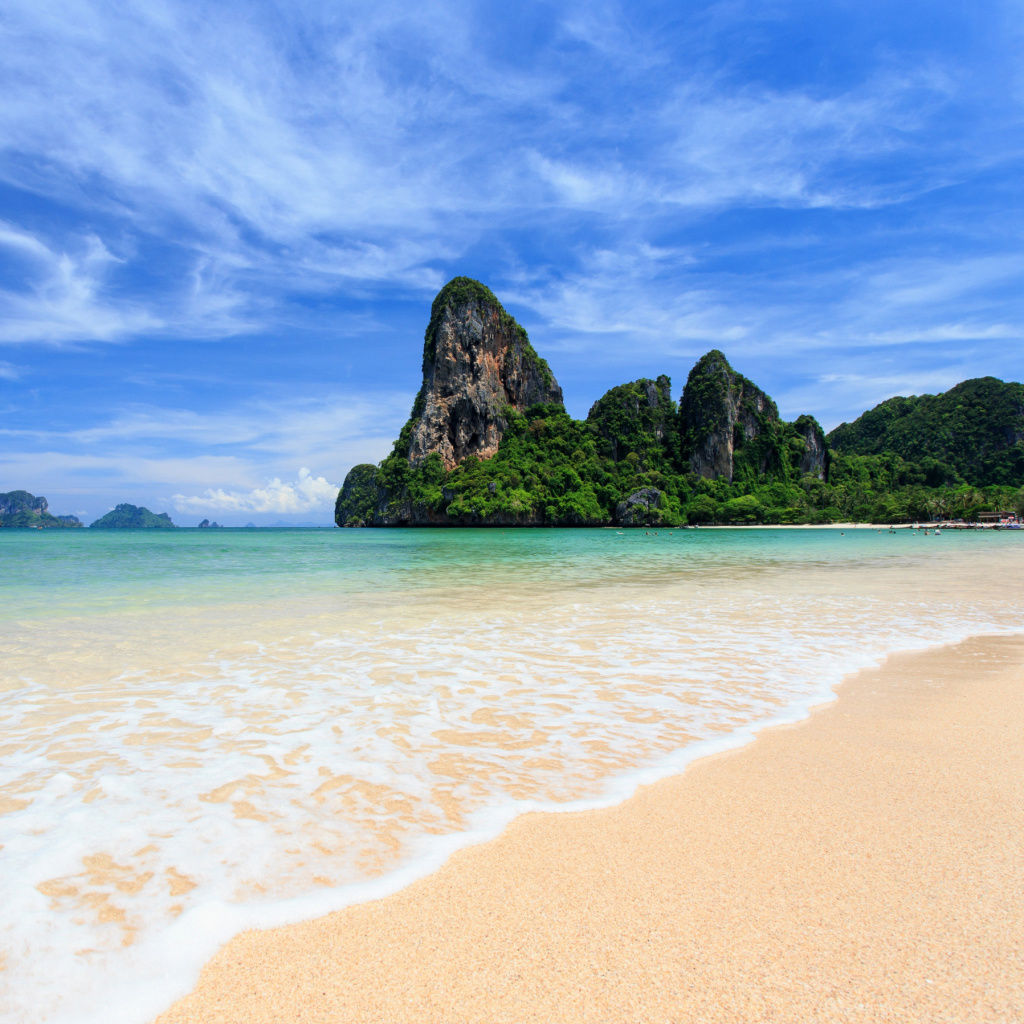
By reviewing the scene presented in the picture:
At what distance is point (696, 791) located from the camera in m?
2.83

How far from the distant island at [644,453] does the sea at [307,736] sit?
74.8 meters

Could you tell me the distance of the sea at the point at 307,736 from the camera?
1.94 meters

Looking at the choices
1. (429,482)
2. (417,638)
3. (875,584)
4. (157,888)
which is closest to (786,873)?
(157,888)

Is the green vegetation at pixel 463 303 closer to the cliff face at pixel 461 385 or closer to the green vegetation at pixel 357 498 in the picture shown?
the cliff face at pixel 461 385

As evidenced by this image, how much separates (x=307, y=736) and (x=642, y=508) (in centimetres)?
8602

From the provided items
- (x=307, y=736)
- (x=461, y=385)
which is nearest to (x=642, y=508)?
(x=461, y=385)

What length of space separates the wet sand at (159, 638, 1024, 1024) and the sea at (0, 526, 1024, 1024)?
22 centimetres

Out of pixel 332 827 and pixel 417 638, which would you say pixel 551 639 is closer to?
pixel 417 638

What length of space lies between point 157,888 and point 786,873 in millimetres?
2381

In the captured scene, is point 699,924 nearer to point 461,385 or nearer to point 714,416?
point 461,385

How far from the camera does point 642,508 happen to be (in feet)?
285

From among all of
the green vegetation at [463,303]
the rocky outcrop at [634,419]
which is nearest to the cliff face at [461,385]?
the green vegetation at [463,303]

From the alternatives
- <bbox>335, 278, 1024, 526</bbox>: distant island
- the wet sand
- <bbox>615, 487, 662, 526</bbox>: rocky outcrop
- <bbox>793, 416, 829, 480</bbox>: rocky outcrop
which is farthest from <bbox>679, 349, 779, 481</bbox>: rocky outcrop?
the wet sand

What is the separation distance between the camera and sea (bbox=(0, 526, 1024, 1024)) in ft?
6.36
